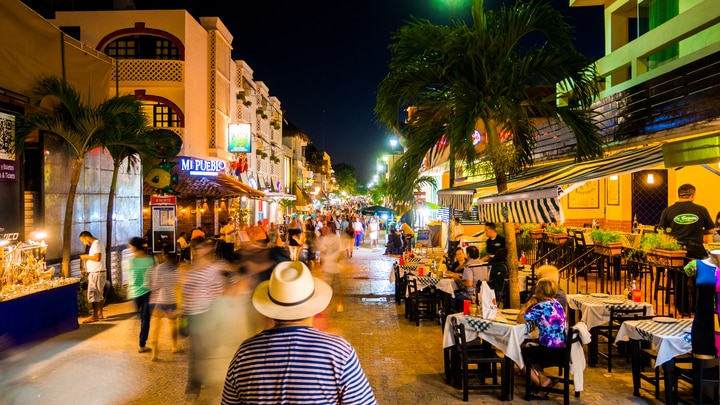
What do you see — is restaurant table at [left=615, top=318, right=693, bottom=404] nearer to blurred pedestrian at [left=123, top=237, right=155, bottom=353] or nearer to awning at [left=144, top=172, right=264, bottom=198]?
blurred pedestrian at [left=123, top=237, right=155, bottom=353]

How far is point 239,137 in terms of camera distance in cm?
2655

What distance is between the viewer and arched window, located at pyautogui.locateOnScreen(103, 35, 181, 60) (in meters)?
21.6

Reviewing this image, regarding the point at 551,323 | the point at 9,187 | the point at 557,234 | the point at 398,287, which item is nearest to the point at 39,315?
the point at 9,187

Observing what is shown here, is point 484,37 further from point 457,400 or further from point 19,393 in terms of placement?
point 19,393

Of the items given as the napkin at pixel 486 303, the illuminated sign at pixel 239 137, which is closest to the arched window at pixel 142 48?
the illuminated sign at pixel 239 137

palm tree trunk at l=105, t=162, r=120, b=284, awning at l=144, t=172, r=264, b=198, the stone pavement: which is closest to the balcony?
awning at l=144, t=172, r=264, b=198

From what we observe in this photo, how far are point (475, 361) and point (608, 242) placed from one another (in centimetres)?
703

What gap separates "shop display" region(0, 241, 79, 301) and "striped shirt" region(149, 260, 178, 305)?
7.82 ft

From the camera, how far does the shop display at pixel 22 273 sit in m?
8.12

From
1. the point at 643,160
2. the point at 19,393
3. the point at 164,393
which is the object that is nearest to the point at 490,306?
the point at 643,160

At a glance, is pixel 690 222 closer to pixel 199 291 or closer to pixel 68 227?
pixel 199 291

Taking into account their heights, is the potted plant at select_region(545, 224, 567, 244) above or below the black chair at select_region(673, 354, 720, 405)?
above

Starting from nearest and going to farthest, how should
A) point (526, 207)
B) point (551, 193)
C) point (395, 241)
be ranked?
point (551, 193), point (526, 207), point (395, 241)

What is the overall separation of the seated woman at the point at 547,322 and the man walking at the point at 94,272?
26.0 feet
